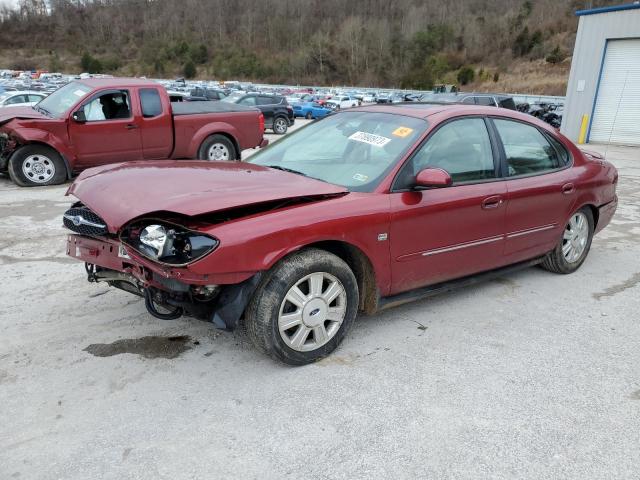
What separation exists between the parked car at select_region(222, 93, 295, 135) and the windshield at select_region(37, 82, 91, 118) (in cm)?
1169

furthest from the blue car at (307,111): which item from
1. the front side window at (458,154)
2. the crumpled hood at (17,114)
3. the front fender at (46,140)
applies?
the front side window at (458,154)

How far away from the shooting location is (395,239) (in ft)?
11.4

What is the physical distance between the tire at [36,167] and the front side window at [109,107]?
87 cm

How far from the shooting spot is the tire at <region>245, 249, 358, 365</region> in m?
3.00

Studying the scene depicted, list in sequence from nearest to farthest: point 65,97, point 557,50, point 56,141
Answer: point 56,141 → point 65,97 → point 557,50

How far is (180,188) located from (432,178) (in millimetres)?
1577

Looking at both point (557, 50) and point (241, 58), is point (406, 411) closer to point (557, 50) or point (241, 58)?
point (557, 50)

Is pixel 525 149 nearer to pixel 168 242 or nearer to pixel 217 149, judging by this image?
pixel 168 242

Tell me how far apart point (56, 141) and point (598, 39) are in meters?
18.5

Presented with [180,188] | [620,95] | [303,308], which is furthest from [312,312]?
[620,95]

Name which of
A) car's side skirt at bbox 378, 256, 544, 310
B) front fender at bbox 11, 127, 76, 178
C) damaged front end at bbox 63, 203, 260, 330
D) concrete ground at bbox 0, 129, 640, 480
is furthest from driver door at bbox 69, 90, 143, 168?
car's side skirt at bbox 378, 256, 544, 310

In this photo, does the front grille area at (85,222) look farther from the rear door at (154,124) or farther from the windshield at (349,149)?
the rear door at (154,124)

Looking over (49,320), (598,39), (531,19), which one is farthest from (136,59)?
(49,320)

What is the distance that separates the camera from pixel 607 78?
750 inches
